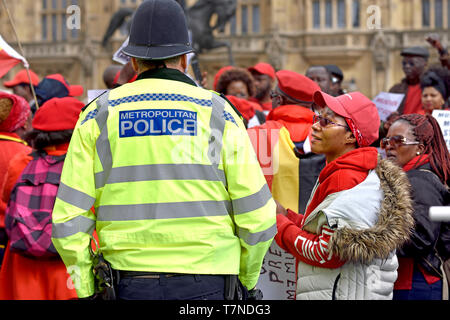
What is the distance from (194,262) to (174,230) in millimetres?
126

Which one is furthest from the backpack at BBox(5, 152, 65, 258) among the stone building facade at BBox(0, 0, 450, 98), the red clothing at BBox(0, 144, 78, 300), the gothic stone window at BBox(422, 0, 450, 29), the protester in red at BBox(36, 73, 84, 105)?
the gothic stone window at BBox(422, 0, 450, 29)

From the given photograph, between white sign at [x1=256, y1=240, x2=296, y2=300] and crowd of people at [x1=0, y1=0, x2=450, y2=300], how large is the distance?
350 millimetres

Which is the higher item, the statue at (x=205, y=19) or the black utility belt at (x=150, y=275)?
the statue at (x=205, y=19)

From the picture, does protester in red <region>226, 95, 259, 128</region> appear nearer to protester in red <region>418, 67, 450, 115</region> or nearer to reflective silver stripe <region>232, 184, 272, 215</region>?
protester in red <region>418, 67, 450, 115</region>

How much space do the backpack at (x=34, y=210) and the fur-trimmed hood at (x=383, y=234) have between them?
1476 mm

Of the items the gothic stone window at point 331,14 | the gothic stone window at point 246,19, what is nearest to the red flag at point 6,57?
the gothic stone window at point 331,14

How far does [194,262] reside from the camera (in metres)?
2.40

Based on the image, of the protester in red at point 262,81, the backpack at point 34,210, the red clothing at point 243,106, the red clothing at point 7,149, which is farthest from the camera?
the protester in red at point 262,81

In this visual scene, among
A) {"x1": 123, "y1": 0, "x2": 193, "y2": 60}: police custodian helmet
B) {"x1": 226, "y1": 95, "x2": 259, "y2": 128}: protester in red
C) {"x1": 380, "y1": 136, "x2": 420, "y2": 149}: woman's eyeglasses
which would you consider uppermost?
{"x1": 123, "y1": 0, "x2": 193, "y2": 60}: police custodian helmet

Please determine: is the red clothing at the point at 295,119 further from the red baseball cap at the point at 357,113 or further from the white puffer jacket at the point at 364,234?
the white puffer jacket at the point at 364,234

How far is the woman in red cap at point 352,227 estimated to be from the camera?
2774mm

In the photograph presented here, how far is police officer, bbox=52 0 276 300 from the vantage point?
2.40m

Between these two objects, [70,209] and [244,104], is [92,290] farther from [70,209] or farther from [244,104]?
[244,104]
